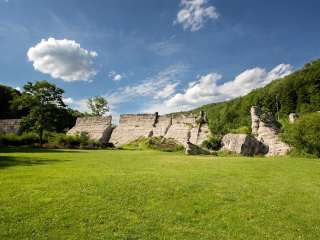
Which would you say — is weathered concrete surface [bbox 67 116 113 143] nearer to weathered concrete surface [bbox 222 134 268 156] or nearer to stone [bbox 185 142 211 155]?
stone [bbox 185 142 211 155]

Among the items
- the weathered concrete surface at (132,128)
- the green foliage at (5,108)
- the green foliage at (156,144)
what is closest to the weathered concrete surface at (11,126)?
the weathered concrete surface at (132,128)

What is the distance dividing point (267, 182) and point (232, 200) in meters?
2.64

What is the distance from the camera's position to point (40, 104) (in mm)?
27078

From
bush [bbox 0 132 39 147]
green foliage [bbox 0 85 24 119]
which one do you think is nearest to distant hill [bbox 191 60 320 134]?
bush [bbox 0 132 39 147]

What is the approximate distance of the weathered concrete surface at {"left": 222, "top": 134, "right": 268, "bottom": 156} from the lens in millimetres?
22422

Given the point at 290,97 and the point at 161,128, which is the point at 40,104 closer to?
the point at 161,128

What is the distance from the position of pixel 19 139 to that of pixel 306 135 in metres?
27.5

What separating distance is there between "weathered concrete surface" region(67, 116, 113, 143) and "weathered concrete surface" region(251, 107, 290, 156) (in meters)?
17.0

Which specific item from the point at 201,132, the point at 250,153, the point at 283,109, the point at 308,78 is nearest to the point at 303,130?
the point at 250,153

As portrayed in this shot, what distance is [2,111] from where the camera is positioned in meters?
43.4

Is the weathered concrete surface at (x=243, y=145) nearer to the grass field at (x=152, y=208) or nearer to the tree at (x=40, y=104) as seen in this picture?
the grass field at (x=152, y=208)

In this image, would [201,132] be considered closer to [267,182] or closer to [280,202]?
[267,182]

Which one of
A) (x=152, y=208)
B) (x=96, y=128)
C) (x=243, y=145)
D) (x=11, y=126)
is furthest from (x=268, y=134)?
(x=11, y=126)

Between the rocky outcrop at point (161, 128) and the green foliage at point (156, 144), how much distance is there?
708 mm
